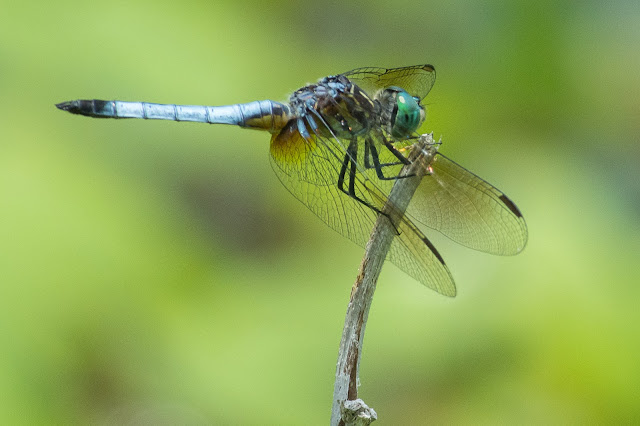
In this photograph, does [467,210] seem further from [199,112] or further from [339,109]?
[199,112]

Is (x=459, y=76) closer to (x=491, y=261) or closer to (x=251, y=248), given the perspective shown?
(x=491, y=261)

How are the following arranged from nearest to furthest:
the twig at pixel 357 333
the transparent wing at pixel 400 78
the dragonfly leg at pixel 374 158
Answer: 1. the twig at pixel 357 333
2. the dragonfly leg at pixel 374 158
3. the transparent wing at pixel 400 78

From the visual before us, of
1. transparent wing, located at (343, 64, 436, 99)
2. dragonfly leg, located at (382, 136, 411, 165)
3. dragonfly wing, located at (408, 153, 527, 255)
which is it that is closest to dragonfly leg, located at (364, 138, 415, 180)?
dragonfly leg, located at (382, 136, 411, 165)

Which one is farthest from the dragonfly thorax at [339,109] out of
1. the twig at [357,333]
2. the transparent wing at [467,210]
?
the twig at [357,333]

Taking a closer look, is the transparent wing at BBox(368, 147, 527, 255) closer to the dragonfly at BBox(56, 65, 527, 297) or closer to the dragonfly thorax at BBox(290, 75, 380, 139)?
the dragonfly at BBox(56, 65, 527, 297)

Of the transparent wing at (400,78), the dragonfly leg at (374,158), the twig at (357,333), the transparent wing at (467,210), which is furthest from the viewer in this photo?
the transparent wing at (400,78)

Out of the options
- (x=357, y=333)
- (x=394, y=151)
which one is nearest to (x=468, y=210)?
(x=394, y=151)

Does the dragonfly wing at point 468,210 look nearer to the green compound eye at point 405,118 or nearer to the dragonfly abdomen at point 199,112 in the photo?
the green compound eye at point 405,118
